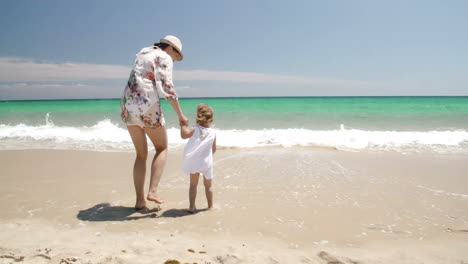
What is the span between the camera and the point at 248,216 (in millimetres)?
3012

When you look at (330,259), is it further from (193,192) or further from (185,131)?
(185,131)

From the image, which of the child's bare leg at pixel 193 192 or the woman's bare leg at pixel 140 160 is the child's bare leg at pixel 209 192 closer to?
the child's bare leg at pixel 193 192

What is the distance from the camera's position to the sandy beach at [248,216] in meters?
2.24

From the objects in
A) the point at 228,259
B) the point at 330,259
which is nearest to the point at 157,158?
the point at 228,259

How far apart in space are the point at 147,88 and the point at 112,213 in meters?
1.32

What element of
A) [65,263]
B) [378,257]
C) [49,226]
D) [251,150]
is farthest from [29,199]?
[251,150]

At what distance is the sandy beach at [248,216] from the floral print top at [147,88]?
3.12ft

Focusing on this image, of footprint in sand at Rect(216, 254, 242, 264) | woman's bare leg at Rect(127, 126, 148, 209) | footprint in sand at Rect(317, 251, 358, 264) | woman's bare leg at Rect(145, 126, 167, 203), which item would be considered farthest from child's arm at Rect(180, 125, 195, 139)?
footprint in sand at Rect(317, 251, 358, 264)

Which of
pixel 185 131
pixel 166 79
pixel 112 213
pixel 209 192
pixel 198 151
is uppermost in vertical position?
pixel 166 79

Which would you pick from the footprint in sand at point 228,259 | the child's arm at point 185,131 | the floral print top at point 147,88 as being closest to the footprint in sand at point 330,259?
the footprint in sand at point 228,259

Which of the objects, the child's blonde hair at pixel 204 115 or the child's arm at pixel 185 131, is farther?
the child's blonde hair at pixel 204 115

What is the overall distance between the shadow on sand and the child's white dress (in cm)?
55

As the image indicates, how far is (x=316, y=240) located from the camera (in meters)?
2.48

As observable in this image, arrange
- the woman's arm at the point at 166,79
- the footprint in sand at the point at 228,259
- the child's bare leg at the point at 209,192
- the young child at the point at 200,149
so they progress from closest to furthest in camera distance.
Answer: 1. the footprint in sand at the point at 228,259
2. the woman's arm at the point at 166,79
3. the young child at the point at 200,149
4. the child's bare leg at the point at 209,192
